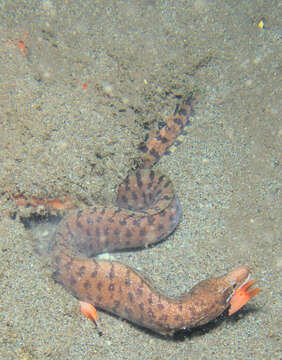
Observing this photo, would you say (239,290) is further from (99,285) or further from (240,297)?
(99,285)

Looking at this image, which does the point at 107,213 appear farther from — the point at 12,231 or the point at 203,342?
the point at 203,342

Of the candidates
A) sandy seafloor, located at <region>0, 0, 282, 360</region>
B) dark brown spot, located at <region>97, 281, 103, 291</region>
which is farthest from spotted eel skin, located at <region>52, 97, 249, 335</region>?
sandy seafloor, located at <region>0, 0, 282, 360</region>

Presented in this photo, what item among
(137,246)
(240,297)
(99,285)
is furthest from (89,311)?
(240,297)

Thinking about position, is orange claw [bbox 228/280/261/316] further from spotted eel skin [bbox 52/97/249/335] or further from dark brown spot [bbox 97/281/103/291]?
dark brown spot [bbox 97/281/103/291]

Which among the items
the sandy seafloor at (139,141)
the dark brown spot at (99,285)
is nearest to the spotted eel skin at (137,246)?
the dark brown spot at (99,285)

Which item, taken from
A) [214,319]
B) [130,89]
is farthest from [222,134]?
[214,319]

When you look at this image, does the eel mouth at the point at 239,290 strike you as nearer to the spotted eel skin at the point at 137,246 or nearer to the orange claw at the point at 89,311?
the spotted eel skin at the point at 137,246
